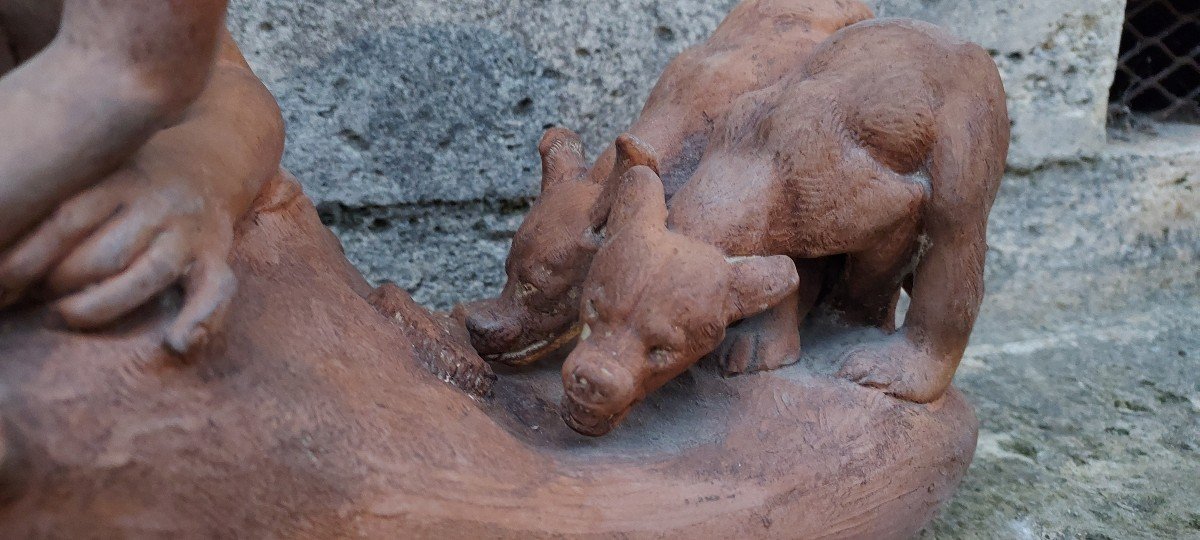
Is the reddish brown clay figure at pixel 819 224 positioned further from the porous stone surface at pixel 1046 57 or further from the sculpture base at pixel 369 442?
the porous stone surface at pixel 1046 57

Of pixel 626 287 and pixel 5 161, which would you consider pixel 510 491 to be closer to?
pixel 626 287

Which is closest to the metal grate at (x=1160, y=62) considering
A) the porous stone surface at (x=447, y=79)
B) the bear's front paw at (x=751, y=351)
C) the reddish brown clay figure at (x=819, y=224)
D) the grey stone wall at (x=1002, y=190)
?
the grey stone wall at (x=1002, y=190)

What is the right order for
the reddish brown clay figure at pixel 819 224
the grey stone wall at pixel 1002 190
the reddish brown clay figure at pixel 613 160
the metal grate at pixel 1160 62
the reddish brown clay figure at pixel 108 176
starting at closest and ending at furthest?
1. the reddish brown clay figure at pixel 108 176
2. the reddish brown clay figure at pixel 819 224
3. the reddish brown clay figure at pixel 613 160
4. the grey stone wall at pixel 1002 190
5. the metal grate at pixel 1160 62

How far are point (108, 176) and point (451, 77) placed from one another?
0.79 metres

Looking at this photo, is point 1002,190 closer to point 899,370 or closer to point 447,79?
point 899,370

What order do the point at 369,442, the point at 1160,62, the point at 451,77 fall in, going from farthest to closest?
the point at 1160,62, the point at 451,77, the point at 369,442

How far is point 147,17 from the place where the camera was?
57 centimetres


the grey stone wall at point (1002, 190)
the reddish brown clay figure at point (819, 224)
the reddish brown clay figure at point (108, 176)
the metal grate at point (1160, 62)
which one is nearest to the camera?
the reddish brown clay figure at point (108, 176)

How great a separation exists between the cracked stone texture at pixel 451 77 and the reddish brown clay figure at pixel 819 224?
0.50 meters

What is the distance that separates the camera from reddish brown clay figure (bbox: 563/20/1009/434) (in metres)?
0.77

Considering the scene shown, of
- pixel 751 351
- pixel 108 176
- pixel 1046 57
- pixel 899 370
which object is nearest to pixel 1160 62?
pixel 1046 57

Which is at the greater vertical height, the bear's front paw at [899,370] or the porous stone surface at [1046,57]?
the porous stone surface at [1046,57]

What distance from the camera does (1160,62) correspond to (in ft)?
6.11

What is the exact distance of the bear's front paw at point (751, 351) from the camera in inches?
35.8
